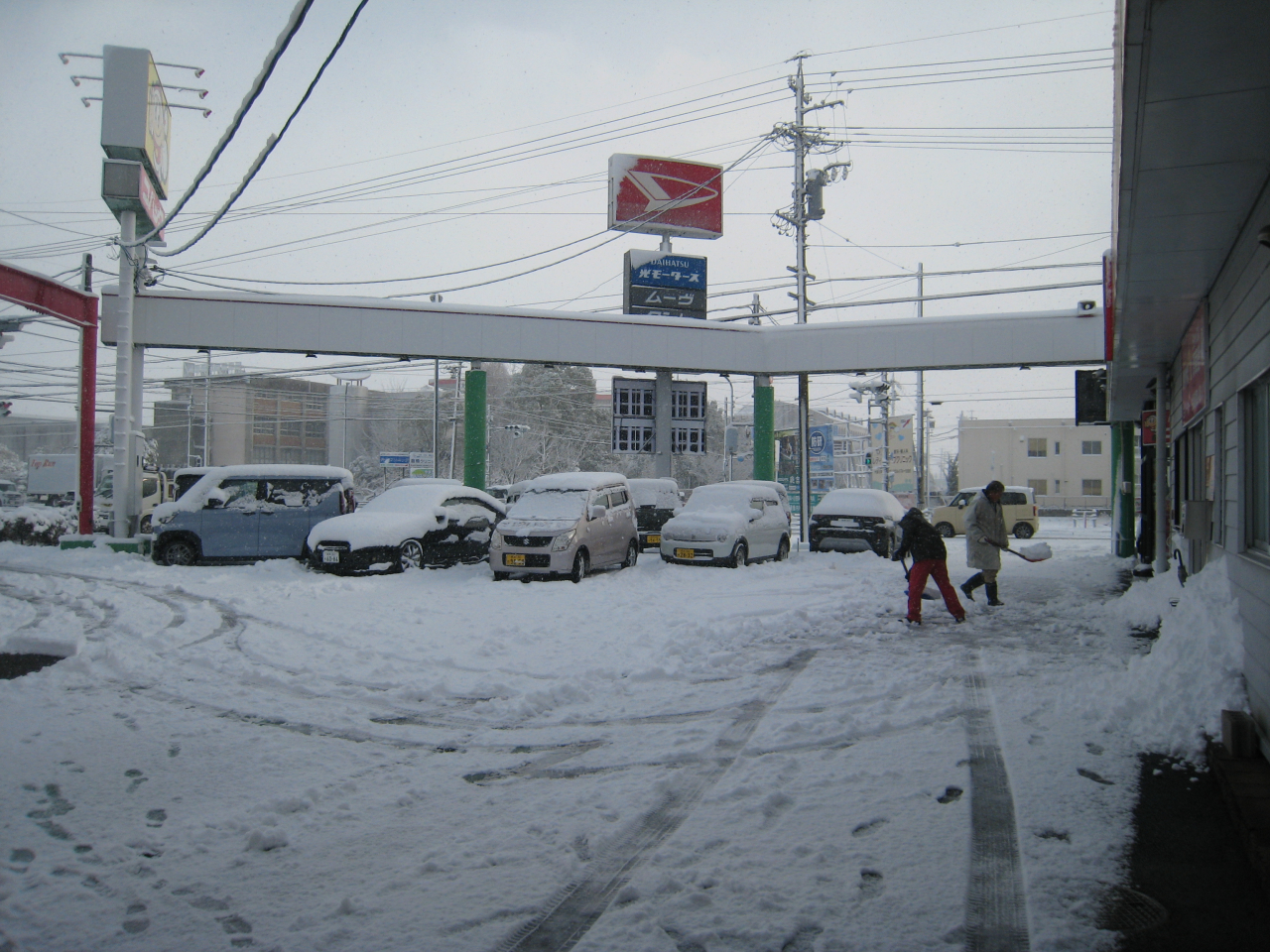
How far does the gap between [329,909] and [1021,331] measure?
21.2 m

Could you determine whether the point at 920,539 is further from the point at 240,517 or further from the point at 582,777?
the point at 240,517

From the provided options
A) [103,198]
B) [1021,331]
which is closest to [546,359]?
[103,198]

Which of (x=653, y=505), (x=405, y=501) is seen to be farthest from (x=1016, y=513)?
(x=405, y=501)

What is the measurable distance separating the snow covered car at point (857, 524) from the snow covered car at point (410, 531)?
7.15 m

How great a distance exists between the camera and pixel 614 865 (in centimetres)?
355

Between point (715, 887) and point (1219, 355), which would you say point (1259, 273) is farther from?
point (715, 887)

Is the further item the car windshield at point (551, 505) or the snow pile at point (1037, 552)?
the car windshield at point (551, 505)

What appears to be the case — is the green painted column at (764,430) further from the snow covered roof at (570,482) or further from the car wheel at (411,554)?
the car wheel at (411,554)

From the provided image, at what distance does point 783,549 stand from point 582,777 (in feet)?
45.5

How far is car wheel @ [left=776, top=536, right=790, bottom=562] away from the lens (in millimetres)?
17875

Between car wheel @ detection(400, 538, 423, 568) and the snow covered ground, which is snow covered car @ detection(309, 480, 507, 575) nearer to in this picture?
car wheel @ detection(400, 538, 423, 568)

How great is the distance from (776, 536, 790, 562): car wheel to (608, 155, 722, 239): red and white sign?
1106 centimetres

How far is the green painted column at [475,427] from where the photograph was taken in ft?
72.2

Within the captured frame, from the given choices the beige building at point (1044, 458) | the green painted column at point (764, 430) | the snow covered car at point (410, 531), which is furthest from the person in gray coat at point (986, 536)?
the beige building at point (1044, 458)
